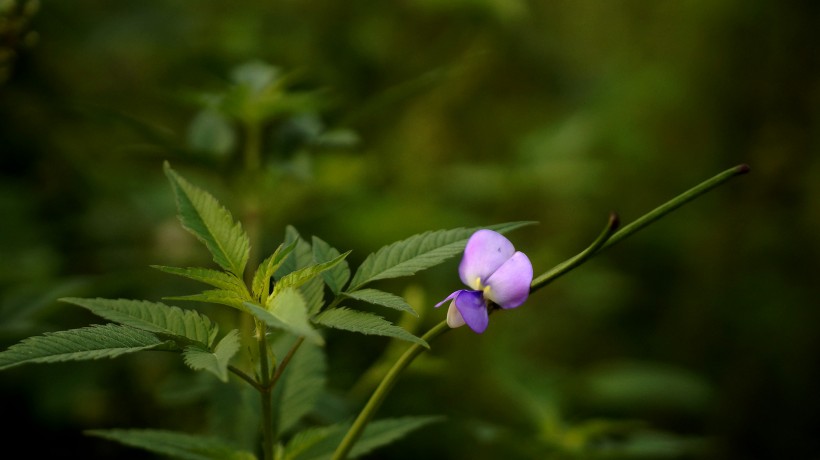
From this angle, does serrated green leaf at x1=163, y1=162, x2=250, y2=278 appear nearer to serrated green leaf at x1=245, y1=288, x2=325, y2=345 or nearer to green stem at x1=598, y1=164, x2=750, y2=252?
serrated green leaf at x1=245, y1=288, x2=325, y2=345

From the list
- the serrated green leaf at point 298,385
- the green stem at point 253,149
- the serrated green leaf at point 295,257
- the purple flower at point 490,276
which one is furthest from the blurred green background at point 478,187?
the purple flower at point 490,276

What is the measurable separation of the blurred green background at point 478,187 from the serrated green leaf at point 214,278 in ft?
1.37

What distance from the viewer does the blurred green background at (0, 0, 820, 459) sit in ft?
4.24

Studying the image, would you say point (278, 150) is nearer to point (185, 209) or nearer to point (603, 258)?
point (185, 209)

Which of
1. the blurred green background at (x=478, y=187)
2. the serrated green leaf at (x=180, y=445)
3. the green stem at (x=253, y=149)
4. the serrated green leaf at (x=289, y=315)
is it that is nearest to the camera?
the serrated green leaf at (x=289, y=315)

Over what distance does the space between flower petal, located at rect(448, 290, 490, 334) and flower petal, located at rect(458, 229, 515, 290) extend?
18 millimetres

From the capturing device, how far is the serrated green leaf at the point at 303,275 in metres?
0.56

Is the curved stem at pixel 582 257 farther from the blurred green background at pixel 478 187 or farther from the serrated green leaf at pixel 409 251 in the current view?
the blurred green background at pixel 478 187

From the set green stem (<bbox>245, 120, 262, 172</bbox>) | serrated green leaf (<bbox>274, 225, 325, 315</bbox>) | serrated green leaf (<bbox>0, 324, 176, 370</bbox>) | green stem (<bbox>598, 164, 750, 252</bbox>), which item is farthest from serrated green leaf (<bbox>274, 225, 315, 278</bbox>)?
green stem (<bbox>245, 120, 262, 172</bbox>)

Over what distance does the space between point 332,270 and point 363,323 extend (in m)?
0.10

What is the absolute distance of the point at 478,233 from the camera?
58 centimetres

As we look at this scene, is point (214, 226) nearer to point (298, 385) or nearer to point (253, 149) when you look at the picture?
point (298, 385)

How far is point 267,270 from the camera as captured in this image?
587 millimetres

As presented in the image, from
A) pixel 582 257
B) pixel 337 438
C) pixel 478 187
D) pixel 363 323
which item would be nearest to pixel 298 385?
pixel 337 438
